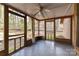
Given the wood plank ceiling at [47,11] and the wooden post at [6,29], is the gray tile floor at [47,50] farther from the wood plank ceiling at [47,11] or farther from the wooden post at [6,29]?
the wood plank ceiling at [47,11]

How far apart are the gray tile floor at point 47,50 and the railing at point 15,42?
0.37ft

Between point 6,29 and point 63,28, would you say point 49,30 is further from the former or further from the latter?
point 6,29

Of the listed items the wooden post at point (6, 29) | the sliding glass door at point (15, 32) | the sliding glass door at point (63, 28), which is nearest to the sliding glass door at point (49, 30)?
the sliding glass door at point (63, 28)

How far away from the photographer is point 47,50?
91.0 inches

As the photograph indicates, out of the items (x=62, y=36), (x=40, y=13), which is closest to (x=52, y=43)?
(x=62, y=36)

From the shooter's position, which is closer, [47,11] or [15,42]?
[15,42]

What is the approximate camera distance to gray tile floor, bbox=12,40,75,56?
2.19 metres

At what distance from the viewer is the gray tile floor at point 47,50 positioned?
2.19 metres

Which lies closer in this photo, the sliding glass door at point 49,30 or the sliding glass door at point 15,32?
the sliding glass door at point 15,32

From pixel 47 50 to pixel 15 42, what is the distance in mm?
638

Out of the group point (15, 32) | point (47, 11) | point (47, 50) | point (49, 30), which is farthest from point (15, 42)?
point (47, 11)

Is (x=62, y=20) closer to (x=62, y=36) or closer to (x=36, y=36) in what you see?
(x=62, y=36)

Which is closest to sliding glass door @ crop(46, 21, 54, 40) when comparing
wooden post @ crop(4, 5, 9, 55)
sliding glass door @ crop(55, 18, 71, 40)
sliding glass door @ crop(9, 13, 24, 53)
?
sliding glass door @ crop(55, 18, 71, 40)

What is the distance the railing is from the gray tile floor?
0.11 m
